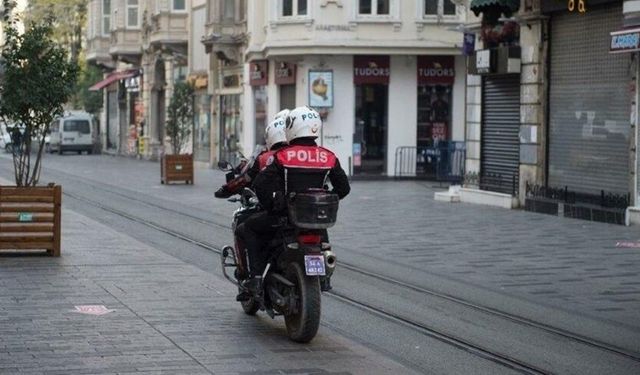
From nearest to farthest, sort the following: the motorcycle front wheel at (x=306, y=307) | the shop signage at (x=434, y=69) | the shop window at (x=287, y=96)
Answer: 1. the motorcycle front wheel at (x=306, y=307)
2. the shop signage at (x=434, y=69)
3. the shop window at (x=287, y=96)

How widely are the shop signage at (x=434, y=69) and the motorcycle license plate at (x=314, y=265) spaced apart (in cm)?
3249

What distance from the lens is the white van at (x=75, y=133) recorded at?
70688 millimetres

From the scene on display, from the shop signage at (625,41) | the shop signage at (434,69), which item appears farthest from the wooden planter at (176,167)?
the shop signage at (625,41)

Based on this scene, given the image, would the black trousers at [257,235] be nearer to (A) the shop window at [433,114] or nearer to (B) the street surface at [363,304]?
(B) the street surface at [363,304]

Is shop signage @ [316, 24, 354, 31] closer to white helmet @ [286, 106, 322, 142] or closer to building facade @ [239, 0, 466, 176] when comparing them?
building facade @ [239, 0, 466, 176]

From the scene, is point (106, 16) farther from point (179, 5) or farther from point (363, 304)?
point (363, 304)

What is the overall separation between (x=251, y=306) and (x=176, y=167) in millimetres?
26597

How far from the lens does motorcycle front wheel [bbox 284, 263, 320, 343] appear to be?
10.2 m

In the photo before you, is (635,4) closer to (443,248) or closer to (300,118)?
(443,248)

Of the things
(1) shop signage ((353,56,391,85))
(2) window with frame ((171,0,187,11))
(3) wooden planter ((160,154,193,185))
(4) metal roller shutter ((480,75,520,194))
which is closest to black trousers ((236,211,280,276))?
(4) metal roller shutter ((480,75,520,194))

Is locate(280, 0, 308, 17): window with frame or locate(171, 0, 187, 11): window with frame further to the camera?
locate(171, 0, 187, 11): window with frame

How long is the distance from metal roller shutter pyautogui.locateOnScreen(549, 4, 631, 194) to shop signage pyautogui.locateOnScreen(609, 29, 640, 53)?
865 mm

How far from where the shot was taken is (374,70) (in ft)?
139

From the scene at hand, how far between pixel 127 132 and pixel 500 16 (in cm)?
4449
